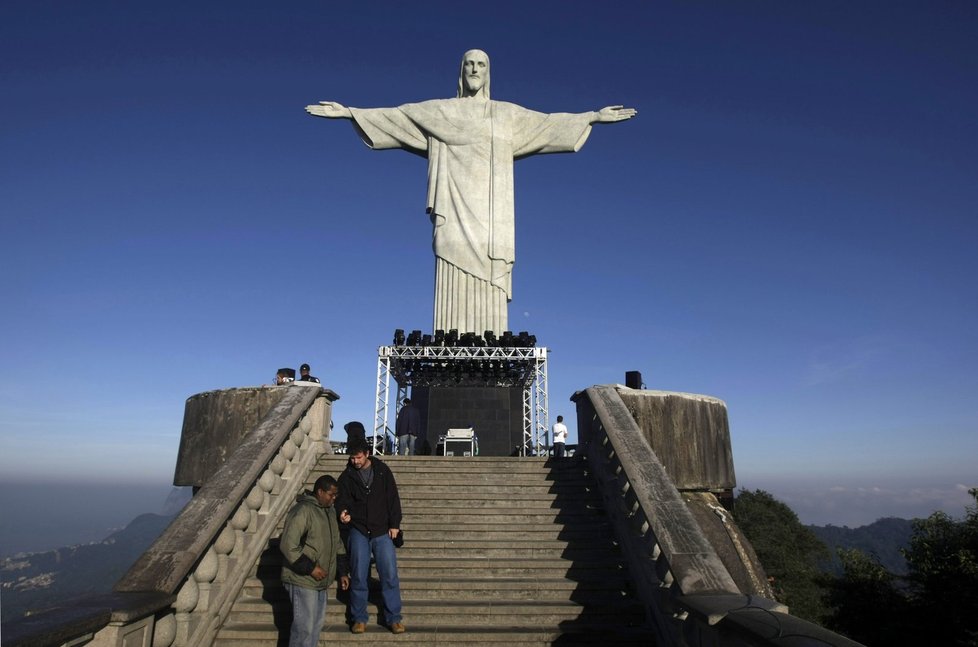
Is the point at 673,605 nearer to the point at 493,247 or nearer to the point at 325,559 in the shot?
the point at 325,559

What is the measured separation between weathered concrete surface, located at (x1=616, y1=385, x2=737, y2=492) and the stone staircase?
1213 mm

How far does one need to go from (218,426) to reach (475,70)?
12783mm


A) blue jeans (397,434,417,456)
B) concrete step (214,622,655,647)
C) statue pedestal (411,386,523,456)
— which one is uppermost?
statue pedestal (411,386,523,456)

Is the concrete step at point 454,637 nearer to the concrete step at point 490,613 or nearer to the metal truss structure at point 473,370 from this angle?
the concrete step at point 490,613

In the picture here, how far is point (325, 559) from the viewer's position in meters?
5.10

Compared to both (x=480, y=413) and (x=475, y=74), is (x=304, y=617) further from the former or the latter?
(x=475, y=74)

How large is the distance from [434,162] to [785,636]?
51.6 ft

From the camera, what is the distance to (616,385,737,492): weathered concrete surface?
9062 mm

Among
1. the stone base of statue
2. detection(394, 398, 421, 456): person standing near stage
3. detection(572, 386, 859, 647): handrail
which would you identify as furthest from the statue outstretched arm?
→ detection(572, 386, 859, 647): handrail

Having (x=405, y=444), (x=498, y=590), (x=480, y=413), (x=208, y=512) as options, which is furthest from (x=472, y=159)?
(x=208, y=512)

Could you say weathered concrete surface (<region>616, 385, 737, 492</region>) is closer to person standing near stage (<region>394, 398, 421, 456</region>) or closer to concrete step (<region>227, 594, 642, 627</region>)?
concrete step (<region>227, 594, 642, 627</region>)

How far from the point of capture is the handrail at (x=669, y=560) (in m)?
3.89

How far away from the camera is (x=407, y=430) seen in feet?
37.4

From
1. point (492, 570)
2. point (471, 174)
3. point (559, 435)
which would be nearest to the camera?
point (492, 570)
